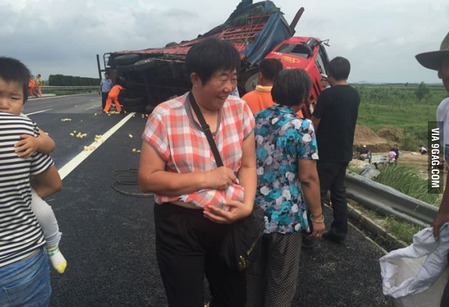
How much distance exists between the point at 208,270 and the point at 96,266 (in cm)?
168

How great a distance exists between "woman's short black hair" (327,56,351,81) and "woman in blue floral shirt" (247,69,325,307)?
1.48 m

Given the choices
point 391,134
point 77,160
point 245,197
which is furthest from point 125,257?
point 391,134

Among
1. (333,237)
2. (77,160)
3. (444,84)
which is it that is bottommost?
(333,237)

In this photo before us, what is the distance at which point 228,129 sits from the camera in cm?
190

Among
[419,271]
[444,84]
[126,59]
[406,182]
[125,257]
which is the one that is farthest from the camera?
[126,59]

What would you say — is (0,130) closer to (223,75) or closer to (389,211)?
(223,75)

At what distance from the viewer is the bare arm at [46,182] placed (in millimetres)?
1674

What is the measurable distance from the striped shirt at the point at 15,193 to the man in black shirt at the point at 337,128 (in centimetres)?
293

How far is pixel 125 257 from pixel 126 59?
12.0m

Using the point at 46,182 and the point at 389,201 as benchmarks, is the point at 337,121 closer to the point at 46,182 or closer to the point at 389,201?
the point at 389,201

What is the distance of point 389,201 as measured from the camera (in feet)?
14.7

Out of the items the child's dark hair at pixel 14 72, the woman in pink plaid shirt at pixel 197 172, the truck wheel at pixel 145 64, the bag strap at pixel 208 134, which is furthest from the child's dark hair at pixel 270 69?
the truck wheel at pixel 145 64

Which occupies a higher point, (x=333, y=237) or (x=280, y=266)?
(x=280, y=266)

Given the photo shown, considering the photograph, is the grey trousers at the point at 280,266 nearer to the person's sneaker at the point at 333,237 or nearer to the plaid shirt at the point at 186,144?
the plaid shirt at the point at 186,144
